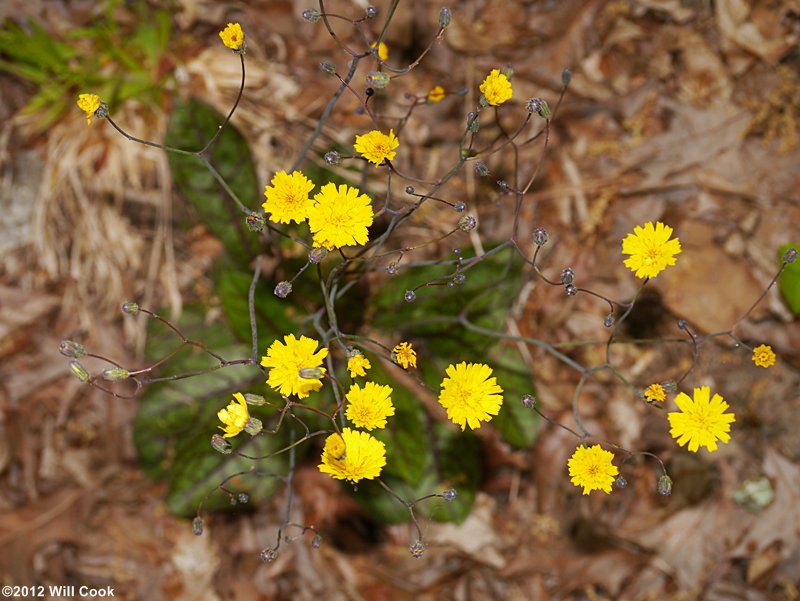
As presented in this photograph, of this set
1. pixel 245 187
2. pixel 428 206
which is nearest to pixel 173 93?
pixel 245 187

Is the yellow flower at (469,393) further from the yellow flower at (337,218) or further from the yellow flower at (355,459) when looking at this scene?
the yellow flower at (337,218)

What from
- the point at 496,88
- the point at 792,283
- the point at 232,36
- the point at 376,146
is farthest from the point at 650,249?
the point at 232,36

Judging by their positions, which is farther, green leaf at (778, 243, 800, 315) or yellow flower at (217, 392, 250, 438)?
green leaf at (778, 243, 800, 315)

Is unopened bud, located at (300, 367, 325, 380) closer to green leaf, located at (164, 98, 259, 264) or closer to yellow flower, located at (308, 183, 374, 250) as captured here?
yellow flower, located at (308, 183, 374, 250)

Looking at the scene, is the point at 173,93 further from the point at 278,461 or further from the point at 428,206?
the point at 278,461

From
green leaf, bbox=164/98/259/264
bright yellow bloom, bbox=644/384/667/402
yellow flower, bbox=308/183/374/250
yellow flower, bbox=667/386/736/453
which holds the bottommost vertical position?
yellow flower, bbox=667/386/736/453

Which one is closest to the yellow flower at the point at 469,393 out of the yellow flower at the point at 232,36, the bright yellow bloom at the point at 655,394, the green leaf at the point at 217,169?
the bright yellow bloom at the point at 655,394

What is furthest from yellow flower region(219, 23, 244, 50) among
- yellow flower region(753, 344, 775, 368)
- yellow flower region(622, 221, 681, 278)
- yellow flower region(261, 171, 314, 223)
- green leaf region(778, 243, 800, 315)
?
green leaf region(778, 243, 800, 315)
